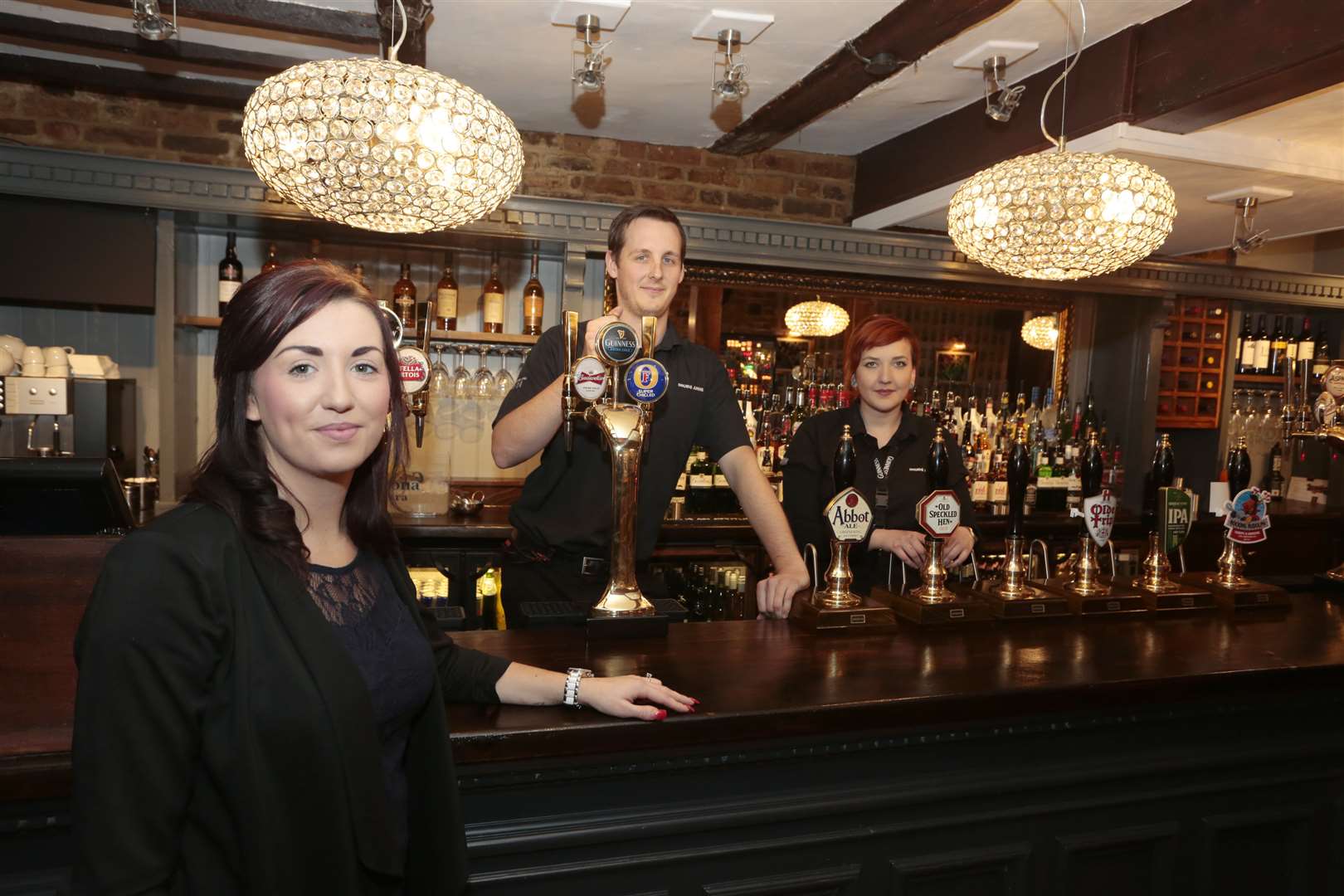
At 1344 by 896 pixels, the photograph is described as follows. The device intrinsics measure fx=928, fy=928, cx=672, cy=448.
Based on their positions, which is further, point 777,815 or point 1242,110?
point 1242,110

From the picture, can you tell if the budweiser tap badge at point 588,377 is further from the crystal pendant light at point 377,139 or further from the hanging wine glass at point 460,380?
the hanging wine glass at point 460,380

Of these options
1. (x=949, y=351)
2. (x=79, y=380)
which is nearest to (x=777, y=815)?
(x=79, y=380)

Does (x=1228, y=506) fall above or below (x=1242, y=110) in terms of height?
below

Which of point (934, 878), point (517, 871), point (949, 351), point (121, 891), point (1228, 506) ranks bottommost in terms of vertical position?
point (934, 878)

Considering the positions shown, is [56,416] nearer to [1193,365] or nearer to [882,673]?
[882,673]

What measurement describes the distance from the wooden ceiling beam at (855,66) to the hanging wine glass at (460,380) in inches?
63.0

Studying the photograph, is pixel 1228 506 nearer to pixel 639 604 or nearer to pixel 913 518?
pixel 913 518

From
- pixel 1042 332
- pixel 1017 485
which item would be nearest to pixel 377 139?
pixel 1017 485

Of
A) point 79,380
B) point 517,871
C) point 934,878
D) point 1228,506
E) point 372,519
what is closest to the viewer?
point 372,519

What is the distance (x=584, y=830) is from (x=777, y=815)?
0.34 metres

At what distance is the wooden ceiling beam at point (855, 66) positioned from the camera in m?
2.63

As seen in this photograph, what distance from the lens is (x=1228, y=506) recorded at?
255 centimetres

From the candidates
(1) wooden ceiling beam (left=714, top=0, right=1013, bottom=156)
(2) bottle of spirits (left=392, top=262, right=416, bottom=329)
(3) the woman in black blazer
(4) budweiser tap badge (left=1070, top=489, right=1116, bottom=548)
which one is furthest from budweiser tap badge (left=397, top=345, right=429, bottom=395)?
(2) bottle of spirits (left=392, top=262, right=416, bottom=329)

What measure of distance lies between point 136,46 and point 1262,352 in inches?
237
